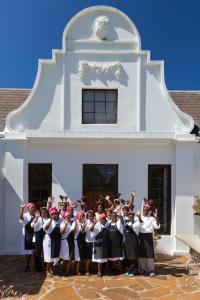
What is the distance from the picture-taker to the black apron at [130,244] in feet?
27.7

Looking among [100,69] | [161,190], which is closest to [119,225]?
[161,190]

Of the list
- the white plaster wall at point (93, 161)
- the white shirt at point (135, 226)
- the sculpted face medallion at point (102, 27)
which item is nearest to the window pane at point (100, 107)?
the white plaster wall at point (93, 161)

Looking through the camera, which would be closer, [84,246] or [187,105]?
[84,246]

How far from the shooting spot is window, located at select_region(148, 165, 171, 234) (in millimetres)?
11102

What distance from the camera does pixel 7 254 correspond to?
10.6 meters

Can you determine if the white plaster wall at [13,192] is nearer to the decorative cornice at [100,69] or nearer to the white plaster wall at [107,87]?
the white plaster wall at [107,87]

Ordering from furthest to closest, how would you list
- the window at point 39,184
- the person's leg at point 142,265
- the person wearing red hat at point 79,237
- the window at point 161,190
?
the window at point 161,190 → the window at point 39,184 → the person's leg at point 142,265 → the person wearing red hat at point 79,237

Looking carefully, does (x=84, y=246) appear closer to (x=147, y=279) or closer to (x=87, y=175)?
(x=147, y=279)

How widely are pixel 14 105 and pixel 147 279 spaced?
8.38m

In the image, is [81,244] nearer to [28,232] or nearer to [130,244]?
[130,244]

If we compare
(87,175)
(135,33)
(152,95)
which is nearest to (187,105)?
(152,95)

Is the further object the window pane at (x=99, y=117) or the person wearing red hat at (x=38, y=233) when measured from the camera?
the window pane at (x=99, y=117)

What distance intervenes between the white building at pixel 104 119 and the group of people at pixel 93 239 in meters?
2.35

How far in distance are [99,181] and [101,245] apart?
3.01 m
